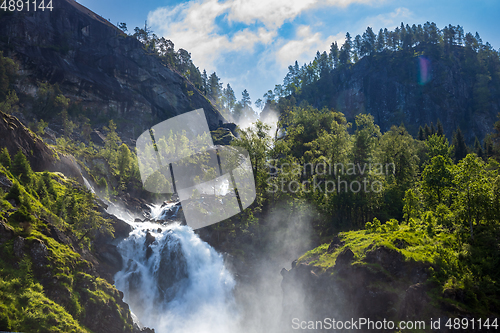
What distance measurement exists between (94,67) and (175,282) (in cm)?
9439

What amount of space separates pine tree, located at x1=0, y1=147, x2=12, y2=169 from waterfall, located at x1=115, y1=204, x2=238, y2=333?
15.4 m

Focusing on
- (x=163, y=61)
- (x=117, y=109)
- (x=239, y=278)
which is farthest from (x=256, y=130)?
(x=163, y=61)

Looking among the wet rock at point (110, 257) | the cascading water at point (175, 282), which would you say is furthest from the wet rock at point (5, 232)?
the cascading water at point (175, 282)

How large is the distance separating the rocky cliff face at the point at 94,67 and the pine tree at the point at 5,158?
235 feet

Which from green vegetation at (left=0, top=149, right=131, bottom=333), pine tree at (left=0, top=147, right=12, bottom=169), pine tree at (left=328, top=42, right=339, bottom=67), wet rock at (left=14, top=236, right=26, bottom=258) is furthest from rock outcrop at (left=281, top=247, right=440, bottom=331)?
pine tree at (left=328, top=42, right=339, bottom=67)

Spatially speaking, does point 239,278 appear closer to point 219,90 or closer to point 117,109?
point 117,109

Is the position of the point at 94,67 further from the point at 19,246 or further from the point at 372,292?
the point at 372,292

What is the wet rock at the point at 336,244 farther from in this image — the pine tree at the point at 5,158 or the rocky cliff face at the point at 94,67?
the rocky cliff face at the point at 94,67

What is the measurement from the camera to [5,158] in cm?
2430

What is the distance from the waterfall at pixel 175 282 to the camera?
29.0 metres

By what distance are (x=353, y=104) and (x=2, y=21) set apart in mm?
127931

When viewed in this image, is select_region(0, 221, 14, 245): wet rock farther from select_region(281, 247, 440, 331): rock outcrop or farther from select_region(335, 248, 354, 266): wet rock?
select_region(335, 248, 354, 266): wet rock

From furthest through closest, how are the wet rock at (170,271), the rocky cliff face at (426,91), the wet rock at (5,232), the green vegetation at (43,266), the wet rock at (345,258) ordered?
1. the rocky cliff face at (426,91)
2. the wet rock at (170,271)
3. the wet rock at (345,258)
4. the wet rock at (5,232)
5. the green vegetation at (43,266)

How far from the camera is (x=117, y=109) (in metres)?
96.8
